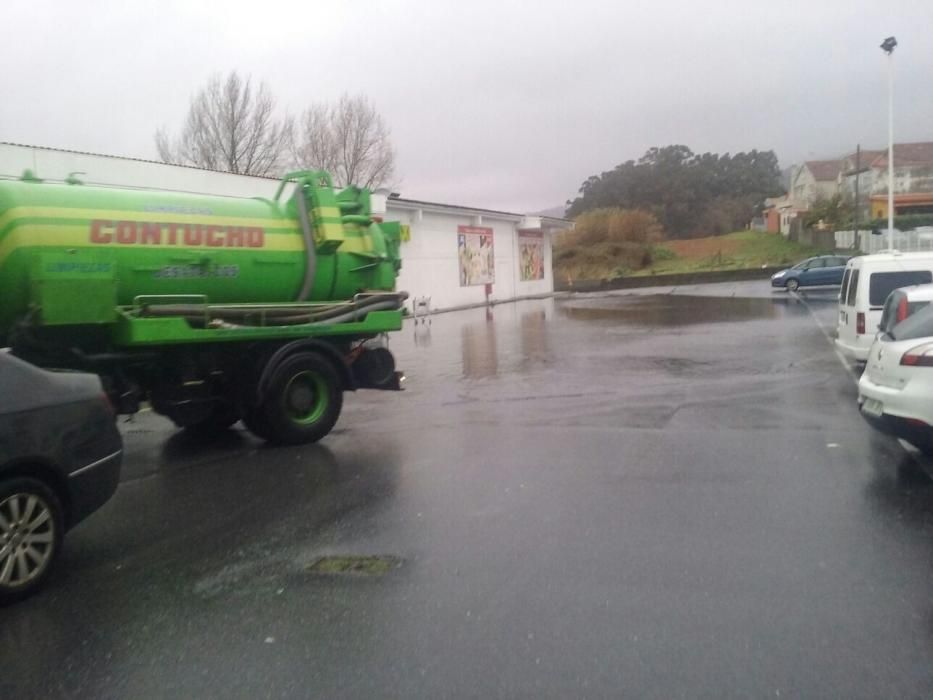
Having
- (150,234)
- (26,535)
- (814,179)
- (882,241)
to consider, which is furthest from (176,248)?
(814,179)

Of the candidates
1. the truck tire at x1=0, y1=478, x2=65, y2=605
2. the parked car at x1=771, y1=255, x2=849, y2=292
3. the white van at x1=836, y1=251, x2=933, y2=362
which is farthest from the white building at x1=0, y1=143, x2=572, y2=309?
the truck tire at x1=0, y1=478, x2=65, y2=605

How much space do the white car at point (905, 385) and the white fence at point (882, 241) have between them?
98.3 ft

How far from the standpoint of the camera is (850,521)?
6.53 meters

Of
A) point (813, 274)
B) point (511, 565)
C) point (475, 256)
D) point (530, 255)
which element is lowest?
point (813, 274)

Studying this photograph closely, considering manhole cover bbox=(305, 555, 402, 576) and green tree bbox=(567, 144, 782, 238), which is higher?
green tree bbox=(567, 144, 782, 238)

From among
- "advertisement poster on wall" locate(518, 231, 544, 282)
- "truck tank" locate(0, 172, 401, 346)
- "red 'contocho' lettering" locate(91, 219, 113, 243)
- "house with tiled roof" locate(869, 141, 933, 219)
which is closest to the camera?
"truck tank" locate(0, 172, 401, 346)

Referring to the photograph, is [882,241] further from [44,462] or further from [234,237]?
[44,462]

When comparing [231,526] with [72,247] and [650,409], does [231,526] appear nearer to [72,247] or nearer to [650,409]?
[72,247]

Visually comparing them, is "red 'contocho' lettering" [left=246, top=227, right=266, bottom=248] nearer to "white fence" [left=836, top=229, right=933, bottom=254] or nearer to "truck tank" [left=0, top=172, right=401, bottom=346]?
"truck tank" [left=0, top=172, right=401, bottom=346]

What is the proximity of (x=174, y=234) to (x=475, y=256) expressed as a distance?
107 feet

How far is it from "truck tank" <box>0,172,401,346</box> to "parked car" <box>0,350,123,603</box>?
254 centimetres

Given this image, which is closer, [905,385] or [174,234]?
[905,385]

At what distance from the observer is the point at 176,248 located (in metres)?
9.18

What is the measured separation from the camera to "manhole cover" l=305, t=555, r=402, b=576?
18.9 ft
